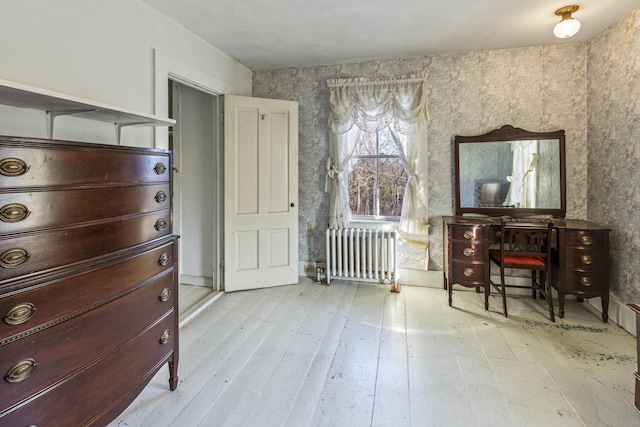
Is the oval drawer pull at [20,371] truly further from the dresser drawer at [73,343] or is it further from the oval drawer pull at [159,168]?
the oval drawer pull at [159,168]

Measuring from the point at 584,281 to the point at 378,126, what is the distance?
2.41 m

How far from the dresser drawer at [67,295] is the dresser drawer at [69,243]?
68mm

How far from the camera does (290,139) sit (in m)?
3.80

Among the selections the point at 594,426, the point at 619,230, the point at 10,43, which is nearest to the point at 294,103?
the point at 10,43

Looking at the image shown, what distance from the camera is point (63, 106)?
5.54 ft

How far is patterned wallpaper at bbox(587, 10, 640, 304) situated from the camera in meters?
2.60

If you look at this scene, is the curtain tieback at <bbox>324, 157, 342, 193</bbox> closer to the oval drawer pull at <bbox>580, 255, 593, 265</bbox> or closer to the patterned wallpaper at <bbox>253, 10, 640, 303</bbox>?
the patterned wallpaper at <bbox>253, 10, 640, 303</bbox>

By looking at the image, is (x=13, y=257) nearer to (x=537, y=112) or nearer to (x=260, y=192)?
(x=260, y=192)

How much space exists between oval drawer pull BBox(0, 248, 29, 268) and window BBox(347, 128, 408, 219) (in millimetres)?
3161

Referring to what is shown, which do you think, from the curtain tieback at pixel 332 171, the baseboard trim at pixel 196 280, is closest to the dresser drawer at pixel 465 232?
the curtain tieback at pixel 332 171

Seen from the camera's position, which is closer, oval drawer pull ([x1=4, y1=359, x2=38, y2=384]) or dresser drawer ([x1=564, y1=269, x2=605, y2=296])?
oval drawer pull ([x1=4, y1=359, x2=38, y2=384])

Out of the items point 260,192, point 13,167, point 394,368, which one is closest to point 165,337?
point 13,167

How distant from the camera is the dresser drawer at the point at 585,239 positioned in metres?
2.83

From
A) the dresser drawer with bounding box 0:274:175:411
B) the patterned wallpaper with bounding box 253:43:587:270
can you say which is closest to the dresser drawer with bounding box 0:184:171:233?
the dresser drawer with bounding box 0:274:175:411
